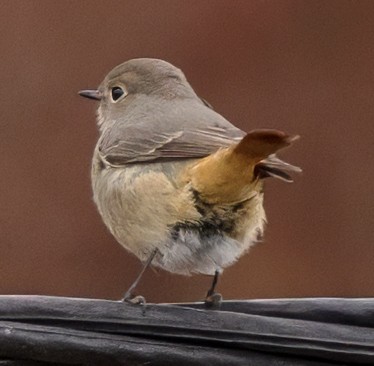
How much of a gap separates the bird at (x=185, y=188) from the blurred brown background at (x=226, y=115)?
1511 mm

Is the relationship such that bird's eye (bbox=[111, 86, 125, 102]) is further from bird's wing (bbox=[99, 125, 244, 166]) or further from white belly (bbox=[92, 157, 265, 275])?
white belly (bbox=[92, 157, 265, 275])

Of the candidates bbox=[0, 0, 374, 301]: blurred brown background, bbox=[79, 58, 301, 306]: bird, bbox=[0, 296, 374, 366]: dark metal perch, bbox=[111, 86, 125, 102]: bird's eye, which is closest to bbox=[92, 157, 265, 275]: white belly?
bbox=[79, 58, 301, 306]: bird

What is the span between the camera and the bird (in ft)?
13.0

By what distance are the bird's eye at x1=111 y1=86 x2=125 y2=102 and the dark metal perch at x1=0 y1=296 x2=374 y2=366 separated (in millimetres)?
2298

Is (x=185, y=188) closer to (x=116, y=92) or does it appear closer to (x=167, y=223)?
(x=167, y=223)

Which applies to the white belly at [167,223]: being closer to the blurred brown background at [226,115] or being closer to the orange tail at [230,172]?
the orange tail at [230,172]

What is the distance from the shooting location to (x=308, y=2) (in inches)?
250

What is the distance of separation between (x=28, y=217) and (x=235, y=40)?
1.41m

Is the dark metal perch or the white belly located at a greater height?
the white belly

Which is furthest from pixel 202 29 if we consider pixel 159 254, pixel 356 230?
pixel 159 254

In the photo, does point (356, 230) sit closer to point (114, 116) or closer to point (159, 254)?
point (114, 116)

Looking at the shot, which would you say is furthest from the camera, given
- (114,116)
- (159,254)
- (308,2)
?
(308,2)

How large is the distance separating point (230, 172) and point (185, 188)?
260 mm

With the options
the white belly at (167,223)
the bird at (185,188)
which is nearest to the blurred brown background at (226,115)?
the bird at (185,188)
